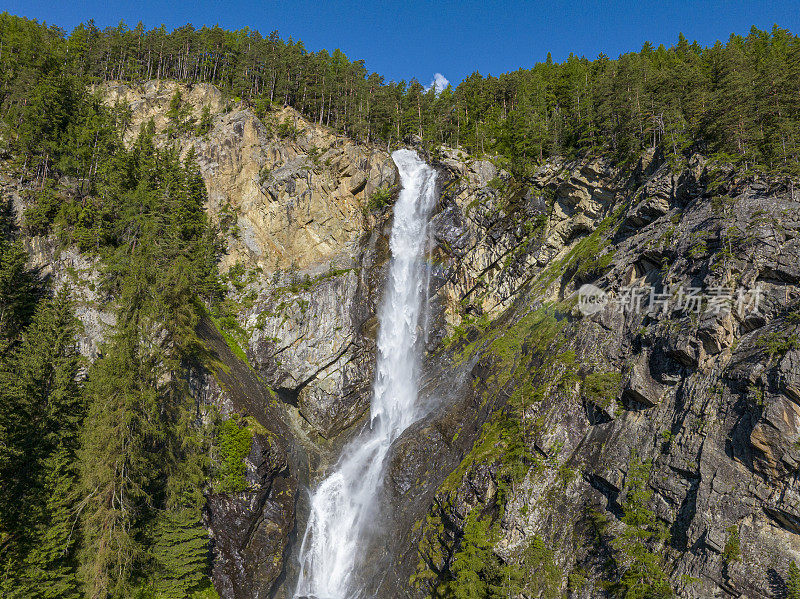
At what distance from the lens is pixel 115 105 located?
4788 cm

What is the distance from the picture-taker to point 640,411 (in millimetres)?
21297

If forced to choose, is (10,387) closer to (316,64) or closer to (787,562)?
(787,562)

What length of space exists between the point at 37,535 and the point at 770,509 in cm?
3186

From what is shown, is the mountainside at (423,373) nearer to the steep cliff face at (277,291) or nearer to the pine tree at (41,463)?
the pine tree at (41,463)

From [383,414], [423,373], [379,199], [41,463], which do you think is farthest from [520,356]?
[41,463]

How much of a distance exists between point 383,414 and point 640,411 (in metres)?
19.3

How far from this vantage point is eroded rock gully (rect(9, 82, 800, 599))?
1753 cm

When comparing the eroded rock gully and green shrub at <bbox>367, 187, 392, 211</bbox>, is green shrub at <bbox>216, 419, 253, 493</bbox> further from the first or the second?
green shrub at <bbox>367, 187, 392, 211</bbox>

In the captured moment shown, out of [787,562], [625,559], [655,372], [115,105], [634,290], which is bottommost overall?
[625,559]

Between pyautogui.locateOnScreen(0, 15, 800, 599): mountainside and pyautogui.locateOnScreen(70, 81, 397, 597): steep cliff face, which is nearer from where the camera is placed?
pyautogui.locateOnScreen(0, 15, 800, 599): mountainside

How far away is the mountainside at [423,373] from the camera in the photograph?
1838 cm

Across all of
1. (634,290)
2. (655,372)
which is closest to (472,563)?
(655,372)

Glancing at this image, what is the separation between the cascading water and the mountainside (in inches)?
44.8

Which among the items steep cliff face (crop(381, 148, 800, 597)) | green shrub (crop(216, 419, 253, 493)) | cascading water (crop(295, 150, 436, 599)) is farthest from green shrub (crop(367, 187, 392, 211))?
green shrub (crop(216, 419, 253, 493))
